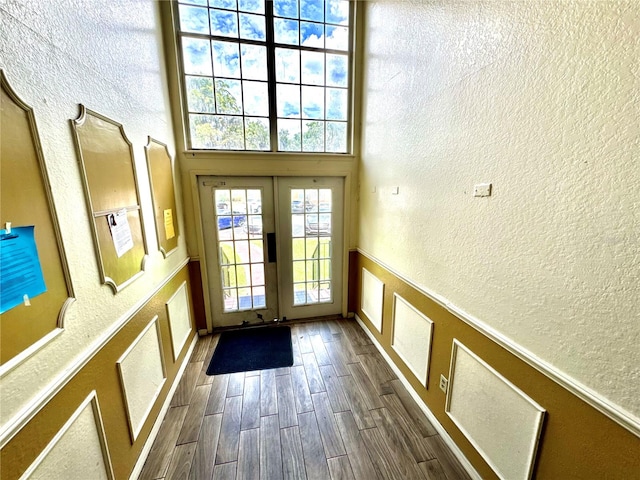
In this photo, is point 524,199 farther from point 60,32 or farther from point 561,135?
point 60,32

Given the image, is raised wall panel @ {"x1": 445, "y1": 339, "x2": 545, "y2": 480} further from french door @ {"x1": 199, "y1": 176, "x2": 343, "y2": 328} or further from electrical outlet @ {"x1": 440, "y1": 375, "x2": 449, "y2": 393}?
french door @ {"x1": 199, "y1": 176, "x2": 343, "y2": 328}

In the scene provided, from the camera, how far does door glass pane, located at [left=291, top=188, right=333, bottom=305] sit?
9.60 feet

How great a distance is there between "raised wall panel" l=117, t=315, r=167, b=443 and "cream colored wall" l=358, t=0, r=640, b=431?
1884 mm

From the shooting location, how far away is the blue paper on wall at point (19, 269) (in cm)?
77

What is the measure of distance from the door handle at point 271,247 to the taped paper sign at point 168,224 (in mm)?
970

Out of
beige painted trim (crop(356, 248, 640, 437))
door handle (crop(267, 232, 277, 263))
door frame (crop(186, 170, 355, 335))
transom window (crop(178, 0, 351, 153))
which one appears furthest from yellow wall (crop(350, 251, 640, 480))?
transom window (crop(178, 0, 351, 153))

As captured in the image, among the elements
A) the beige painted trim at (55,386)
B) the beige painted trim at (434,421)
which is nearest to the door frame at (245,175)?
the beige painted trim at (434,421)

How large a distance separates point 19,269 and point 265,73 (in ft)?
8.45

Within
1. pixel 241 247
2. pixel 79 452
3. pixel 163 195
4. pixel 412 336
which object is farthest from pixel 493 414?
pixel 163 195

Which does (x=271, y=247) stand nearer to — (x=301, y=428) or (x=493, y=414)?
(x=301, y=428)

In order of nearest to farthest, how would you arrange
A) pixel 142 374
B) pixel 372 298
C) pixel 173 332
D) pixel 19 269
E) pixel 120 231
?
pixel 19 269 < pixel 120 231 < pixel 142 374 < pixel 173 332 < pixel 372 298

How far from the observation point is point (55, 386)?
93 centimetres

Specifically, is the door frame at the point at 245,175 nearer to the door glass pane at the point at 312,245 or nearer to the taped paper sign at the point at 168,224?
the door glass pane at the point at 312,245

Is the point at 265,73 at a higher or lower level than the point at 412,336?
higher
